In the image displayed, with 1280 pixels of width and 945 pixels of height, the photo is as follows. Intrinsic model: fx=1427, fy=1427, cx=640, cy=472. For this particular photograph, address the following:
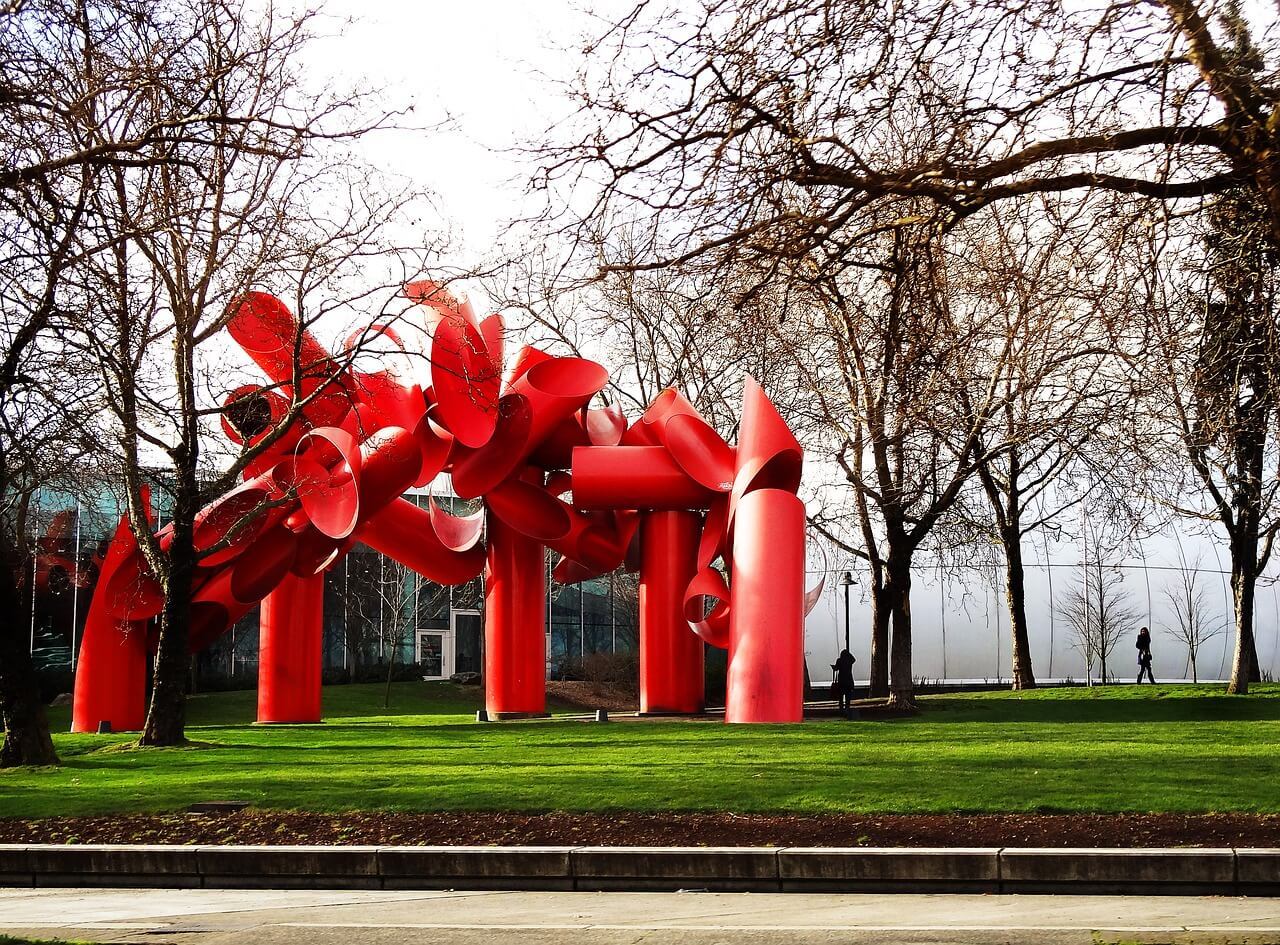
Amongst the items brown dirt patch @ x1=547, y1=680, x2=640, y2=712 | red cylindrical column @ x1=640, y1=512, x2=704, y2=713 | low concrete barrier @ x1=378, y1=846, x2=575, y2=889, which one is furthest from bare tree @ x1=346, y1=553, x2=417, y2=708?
low concrete barrier @ x1=378, y1=846, x2=575, y2=889

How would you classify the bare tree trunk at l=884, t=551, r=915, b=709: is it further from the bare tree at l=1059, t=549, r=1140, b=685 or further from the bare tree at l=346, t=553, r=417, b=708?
the bare tree at l=346, t=553, r=417, b=708

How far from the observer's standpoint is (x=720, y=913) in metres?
8.61

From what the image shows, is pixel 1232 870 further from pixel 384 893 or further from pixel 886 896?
pixel 384 893

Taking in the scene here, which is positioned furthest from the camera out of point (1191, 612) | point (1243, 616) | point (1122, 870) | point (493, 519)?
point (1191, 612)

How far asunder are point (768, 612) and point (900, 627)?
28.8ft

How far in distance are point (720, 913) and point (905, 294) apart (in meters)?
4.31

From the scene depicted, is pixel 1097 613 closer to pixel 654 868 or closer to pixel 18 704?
pixel 18 704

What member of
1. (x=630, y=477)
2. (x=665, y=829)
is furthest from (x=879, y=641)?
(x=665, y=829)

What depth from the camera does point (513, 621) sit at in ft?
77.8

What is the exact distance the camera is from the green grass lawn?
12.1 meters

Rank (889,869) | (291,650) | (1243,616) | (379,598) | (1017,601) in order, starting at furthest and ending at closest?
(379,598), (1017,601), (1243,616), (291,650), (889,869)

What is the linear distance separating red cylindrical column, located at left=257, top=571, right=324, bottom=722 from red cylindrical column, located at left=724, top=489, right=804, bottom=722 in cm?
779

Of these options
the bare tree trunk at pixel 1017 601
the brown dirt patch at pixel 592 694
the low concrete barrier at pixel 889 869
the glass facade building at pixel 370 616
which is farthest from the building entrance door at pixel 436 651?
the low concrete barrier at pixel 889 869

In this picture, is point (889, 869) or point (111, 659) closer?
point (889, 869)
